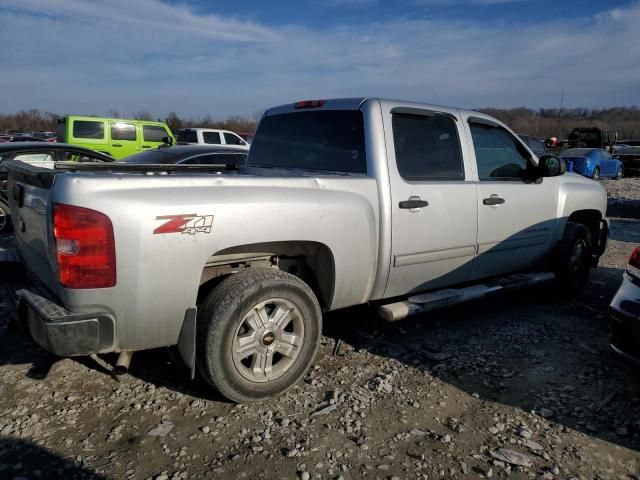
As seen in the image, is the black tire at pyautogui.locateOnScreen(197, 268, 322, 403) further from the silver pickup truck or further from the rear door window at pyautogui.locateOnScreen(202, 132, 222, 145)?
the rear door window at pyautogui.locateOnScreen(202, 132, 222, 145)

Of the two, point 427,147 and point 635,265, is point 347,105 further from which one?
point 635,265

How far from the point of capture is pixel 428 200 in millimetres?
3707

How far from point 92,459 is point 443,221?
275 centimetres

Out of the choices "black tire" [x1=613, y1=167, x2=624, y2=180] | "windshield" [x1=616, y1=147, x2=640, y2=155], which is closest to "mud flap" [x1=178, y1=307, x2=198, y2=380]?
"black tire" [x1=613, y1=167, x2=624, y2=180]

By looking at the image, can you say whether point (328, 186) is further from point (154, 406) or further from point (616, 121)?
point (616, 121)

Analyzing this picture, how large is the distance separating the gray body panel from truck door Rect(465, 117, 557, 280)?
2 centimetres

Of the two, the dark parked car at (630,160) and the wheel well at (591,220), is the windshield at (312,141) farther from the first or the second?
the dark parked car at (630,160)

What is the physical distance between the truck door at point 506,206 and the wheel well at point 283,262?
1498 millimetres

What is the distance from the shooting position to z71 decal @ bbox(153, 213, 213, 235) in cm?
258

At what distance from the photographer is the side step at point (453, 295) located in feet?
12.0

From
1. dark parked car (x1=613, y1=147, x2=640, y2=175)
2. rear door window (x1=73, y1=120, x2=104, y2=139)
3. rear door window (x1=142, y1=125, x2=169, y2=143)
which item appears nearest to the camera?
rear door window (x1=73, y1=120, x2=104, y2=139)

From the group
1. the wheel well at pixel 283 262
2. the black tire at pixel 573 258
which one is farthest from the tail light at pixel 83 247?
the black tire at pixel 573 258

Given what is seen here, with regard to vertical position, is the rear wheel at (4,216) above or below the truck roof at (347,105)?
below

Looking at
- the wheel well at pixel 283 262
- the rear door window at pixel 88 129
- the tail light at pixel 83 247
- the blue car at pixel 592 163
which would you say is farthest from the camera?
the blue car at pixel 592 163
